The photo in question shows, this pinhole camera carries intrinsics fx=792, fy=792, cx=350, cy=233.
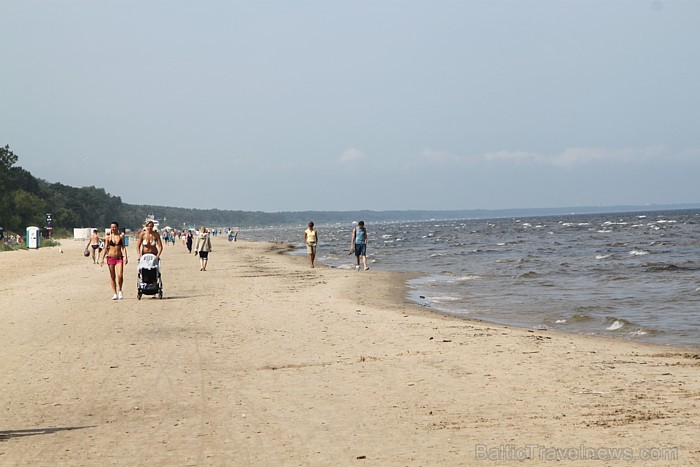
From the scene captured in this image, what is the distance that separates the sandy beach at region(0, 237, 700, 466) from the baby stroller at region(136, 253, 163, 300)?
10.7 feet

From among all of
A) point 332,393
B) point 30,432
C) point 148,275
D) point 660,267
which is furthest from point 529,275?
point 30,432

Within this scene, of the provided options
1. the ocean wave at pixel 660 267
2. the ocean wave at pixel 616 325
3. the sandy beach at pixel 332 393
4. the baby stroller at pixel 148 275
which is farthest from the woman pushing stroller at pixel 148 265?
the ocean wave at pixel 660 267

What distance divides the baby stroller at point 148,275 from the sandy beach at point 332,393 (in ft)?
10.7

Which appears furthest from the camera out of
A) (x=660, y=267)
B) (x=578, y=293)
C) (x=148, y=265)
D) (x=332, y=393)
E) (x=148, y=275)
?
(x=660, y=267)

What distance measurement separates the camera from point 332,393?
25.9 feet

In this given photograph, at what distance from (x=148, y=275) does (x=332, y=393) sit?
36.2 feet

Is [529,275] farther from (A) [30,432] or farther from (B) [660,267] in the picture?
(A) [30,432]

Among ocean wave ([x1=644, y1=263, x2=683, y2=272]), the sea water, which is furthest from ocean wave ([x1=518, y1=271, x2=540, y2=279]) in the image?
ocean wave ([x1=644, y1=263, x2=683, y2=272])

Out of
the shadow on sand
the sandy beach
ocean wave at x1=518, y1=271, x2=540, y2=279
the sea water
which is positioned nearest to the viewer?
the sandy beach

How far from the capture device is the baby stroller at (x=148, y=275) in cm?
1788

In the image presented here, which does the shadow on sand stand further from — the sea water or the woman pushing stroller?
the woman pushing stroller

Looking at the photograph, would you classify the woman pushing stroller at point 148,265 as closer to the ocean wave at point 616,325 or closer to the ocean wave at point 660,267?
Result: the ocean wave at point 616,325

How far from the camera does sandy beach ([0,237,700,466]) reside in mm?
5836

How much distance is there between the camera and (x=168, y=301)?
58.3 ft
